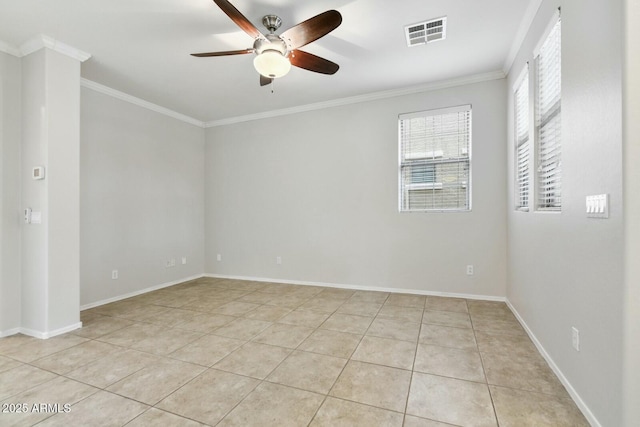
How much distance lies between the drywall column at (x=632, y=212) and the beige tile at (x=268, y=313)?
2714mm

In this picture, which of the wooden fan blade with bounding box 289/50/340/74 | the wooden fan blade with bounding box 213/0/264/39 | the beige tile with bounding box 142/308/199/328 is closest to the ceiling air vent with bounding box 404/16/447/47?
the wooden fan blade with bounding box 289/50/340/74

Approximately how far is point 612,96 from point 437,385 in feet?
6.25

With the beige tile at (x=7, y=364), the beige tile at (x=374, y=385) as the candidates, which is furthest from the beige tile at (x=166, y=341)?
the beige tile at (x=374, y=385)

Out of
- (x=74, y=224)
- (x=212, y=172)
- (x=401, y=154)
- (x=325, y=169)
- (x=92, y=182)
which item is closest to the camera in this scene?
(x=74, y=224)

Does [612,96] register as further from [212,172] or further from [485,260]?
[212,172]

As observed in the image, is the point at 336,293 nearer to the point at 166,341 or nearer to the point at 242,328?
the point at 242,328

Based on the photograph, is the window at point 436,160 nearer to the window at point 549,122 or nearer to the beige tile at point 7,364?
the window at point 549,122

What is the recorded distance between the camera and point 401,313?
10.9 ft

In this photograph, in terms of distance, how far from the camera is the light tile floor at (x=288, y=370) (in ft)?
5.49

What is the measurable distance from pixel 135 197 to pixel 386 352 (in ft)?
13.1

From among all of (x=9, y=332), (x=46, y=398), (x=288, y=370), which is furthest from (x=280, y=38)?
(x=9, y=332)

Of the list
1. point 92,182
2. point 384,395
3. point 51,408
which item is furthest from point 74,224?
point 384,395

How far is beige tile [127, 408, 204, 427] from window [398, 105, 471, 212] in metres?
3.39

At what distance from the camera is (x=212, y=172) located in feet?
17.7
